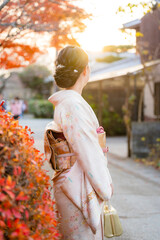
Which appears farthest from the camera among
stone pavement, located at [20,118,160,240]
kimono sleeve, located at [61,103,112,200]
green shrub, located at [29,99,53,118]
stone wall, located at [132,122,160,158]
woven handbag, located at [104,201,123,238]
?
green shrub, located at [29,99,53,118]

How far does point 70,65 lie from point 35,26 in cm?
370

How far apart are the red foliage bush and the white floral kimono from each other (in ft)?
1.18

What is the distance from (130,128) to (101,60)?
22.6 metres

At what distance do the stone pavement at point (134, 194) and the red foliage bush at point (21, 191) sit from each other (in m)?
0.74

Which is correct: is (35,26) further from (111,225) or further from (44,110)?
(44,110)

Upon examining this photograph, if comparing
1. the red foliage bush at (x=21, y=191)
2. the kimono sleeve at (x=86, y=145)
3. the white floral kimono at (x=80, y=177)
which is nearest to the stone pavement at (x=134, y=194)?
the white floral kimono at (x=80, y=177)

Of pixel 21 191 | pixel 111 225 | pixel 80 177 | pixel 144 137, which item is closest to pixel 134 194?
pixel 111 225

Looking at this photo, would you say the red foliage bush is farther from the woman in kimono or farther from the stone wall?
the stone wall

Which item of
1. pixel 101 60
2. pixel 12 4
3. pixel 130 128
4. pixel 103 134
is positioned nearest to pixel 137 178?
pixel 130 128

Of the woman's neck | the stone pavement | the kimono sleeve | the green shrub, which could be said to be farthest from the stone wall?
the green shrub

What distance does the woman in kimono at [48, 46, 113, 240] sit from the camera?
2090 mm

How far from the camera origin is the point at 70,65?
225cm

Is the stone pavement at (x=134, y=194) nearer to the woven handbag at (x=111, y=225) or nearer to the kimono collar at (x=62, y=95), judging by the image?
the kimono collar at (x=62, y=95)

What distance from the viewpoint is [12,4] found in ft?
19.2
